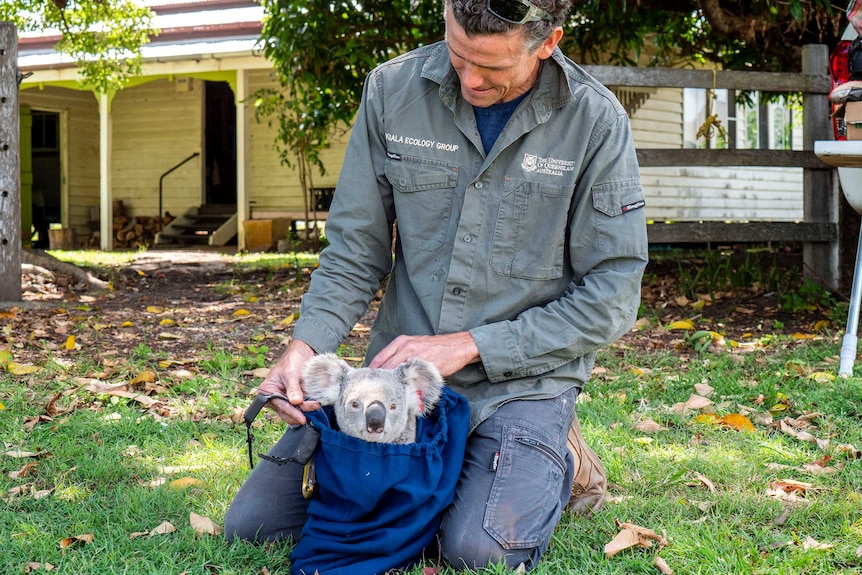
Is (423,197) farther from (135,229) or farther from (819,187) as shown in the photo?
(135,229)

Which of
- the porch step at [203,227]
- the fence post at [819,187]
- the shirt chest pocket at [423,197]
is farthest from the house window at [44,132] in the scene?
the shirt chest pocket at [423,197]

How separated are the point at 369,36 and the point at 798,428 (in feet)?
20.5

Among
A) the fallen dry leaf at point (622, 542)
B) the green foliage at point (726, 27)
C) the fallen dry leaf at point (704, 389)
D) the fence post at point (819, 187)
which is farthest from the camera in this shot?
the green foliage at point (726, 27)

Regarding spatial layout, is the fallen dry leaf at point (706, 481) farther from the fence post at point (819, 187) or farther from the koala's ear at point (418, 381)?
the fence post at point (819, 187)

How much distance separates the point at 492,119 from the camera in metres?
3.18

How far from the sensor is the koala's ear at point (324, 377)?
8.79ft

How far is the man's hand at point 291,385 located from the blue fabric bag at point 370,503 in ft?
0.15

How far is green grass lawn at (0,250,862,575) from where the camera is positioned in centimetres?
288

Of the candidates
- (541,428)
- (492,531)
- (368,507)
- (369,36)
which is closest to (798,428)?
(541,428)

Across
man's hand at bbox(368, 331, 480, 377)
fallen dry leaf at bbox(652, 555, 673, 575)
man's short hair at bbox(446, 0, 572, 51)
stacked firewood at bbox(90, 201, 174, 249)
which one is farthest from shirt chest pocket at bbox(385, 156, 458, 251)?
stacked firewood at bbox(90, 201, 174, 249)

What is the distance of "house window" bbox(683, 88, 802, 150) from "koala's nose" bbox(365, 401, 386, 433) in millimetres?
16523

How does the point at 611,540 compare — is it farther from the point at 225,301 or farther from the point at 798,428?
the point at 225,301

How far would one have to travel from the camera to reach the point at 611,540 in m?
2.98

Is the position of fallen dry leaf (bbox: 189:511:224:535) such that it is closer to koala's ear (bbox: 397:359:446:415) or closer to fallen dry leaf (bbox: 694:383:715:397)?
koala's ear (bbox: 397:359:446:415)
